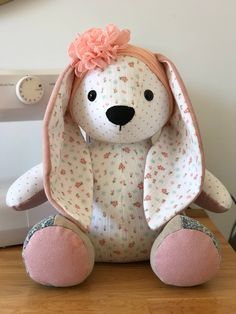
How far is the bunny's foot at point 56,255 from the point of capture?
2.10 feet

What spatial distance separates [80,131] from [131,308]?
0.30 metres

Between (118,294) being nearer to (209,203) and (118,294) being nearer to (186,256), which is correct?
(186,256)

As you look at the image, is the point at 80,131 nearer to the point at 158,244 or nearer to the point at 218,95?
the point at 158,244

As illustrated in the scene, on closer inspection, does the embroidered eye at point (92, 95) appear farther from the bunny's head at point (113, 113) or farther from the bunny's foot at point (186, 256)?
the bunny's foot at point (186, 256)

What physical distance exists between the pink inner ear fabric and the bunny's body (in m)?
0.09

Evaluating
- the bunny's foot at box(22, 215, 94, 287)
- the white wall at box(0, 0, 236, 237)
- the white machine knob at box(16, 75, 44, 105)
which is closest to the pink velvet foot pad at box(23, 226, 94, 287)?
the bunny's foot at box(22, 215, 94, 287)

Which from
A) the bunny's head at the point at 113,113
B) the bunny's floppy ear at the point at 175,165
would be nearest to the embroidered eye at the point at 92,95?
the bunny's head at the point at 113,113

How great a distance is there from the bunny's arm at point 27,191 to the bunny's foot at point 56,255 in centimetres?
10

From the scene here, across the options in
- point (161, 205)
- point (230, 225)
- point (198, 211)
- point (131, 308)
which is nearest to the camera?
point (131, 308)

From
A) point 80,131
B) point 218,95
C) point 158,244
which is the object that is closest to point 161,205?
point 158,244

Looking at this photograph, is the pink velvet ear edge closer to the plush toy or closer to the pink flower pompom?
the plush toy

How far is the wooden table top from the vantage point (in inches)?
24.3

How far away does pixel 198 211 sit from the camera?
97 cm

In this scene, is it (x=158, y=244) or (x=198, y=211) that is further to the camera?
(x=198, y=211)
